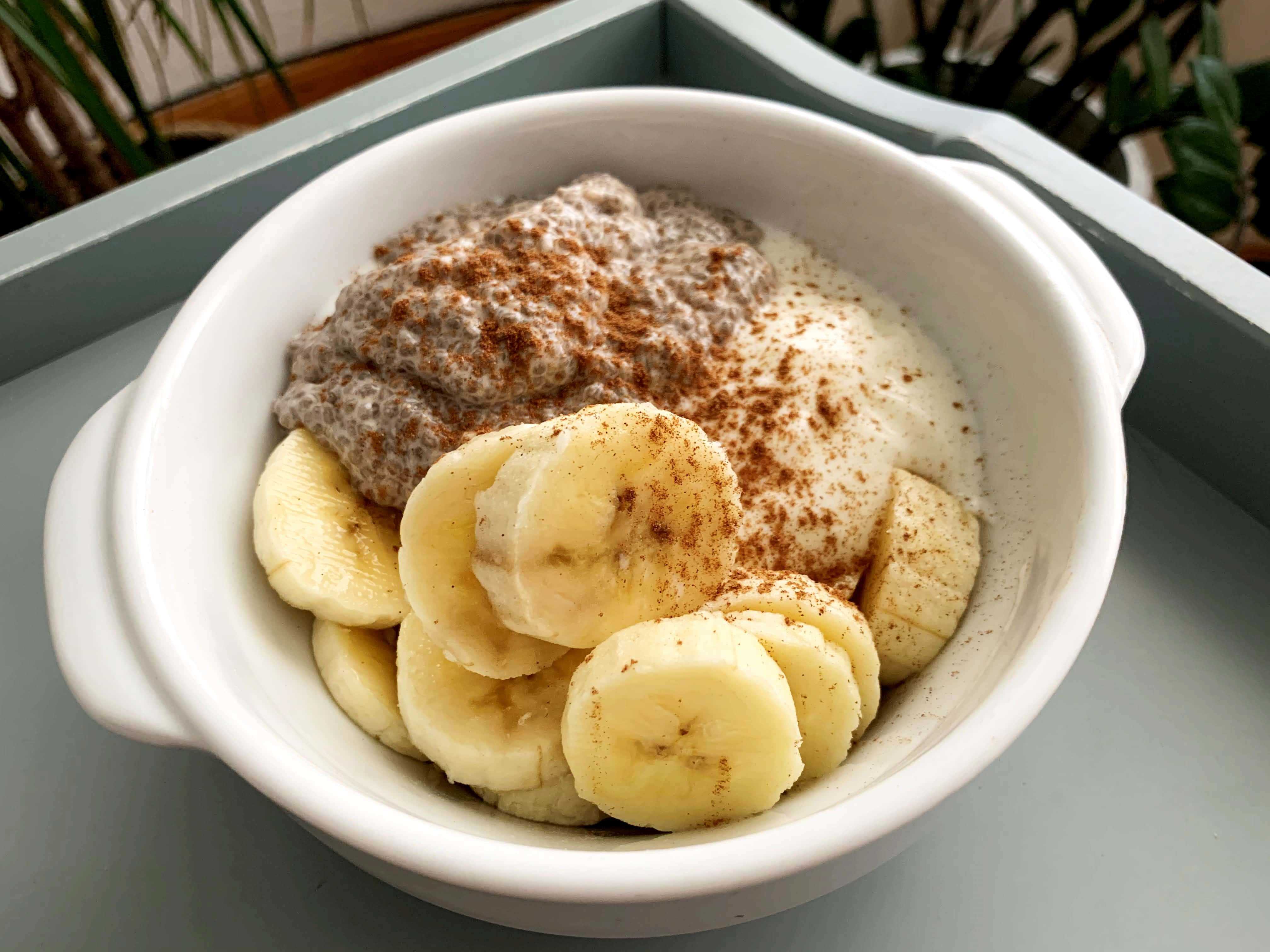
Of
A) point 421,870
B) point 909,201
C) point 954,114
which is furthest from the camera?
point 954,114

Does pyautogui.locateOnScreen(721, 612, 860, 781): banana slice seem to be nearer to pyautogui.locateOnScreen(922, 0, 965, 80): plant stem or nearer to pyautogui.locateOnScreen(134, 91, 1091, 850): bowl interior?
pyautogui.locateOnScreen(134, 91, 1091, 850): bowl interior

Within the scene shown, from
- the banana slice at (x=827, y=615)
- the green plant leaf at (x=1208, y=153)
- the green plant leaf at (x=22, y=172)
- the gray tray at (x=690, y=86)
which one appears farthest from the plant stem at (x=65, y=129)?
the green plant leaf at (x=1208, y=153)

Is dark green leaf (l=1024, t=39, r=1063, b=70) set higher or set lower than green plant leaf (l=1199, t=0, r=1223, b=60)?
lower

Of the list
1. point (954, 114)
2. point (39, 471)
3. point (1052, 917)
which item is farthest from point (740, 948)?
point (954, 114)

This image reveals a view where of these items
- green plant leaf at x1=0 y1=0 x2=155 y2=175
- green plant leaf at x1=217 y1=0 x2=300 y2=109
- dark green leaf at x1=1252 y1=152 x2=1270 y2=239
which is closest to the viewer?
green plant leaf at x1=0 y1=0 x2=155 y2=175

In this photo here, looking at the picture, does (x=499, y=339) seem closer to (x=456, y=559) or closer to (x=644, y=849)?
(x=456, y=559)

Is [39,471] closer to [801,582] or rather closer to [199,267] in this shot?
[199,267]

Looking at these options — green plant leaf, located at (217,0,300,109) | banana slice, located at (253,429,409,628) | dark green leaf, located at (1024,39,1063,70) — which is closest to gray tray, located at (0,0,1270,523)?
green plant leaf, located at (217,0,300,109)

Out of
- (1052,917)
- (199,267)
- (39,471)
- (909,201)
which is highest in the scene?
(909,201)
